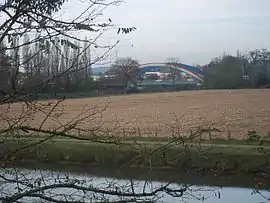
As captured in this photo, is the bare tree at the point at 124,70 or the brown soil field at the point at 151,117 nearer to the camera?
the bare tree at the point at 124,70

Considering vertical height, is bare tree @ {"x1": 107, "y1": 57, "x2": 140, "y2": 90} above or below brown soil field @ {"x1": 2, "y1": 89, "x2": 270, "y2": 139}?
above

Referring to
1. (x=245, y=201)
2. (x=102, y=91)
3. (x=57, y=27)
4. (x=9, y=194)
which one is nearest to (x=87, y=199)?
(x=9, y=194)

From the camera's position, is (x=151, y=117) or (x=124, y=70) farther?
(x=151, y=117)

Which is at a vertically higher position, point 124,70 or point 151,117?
point 124,70

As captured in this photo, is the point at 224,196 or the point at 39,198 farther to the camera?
the point at 224,196

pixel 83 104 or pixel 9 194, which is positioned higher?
pixel 83 104

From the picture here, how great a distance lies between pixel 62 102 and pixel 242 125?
2070 cm

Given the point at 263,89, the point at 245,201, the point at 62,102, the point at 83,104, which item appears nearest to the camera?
the point at 62,102

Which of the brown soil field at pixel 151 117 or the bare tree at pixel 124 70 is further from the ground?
the bare tree at pixel 124 70

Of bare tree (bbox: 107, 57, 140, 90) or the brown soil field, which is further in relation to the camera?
the brown soil field

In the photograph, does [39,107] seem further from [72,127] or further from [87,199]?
[87,199]

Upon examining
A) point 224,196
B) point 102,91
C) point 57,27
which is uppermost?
point 57,27

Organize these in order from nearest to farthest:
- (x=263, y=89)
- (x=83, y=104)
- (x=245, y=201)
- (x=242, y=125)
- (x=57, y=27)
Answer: (x=57, y=27), (x=83, y=104), (x=245, y=201), (x=242, y=125), (x=263, y=89)

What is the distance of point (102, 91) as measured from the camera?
3.14 m
